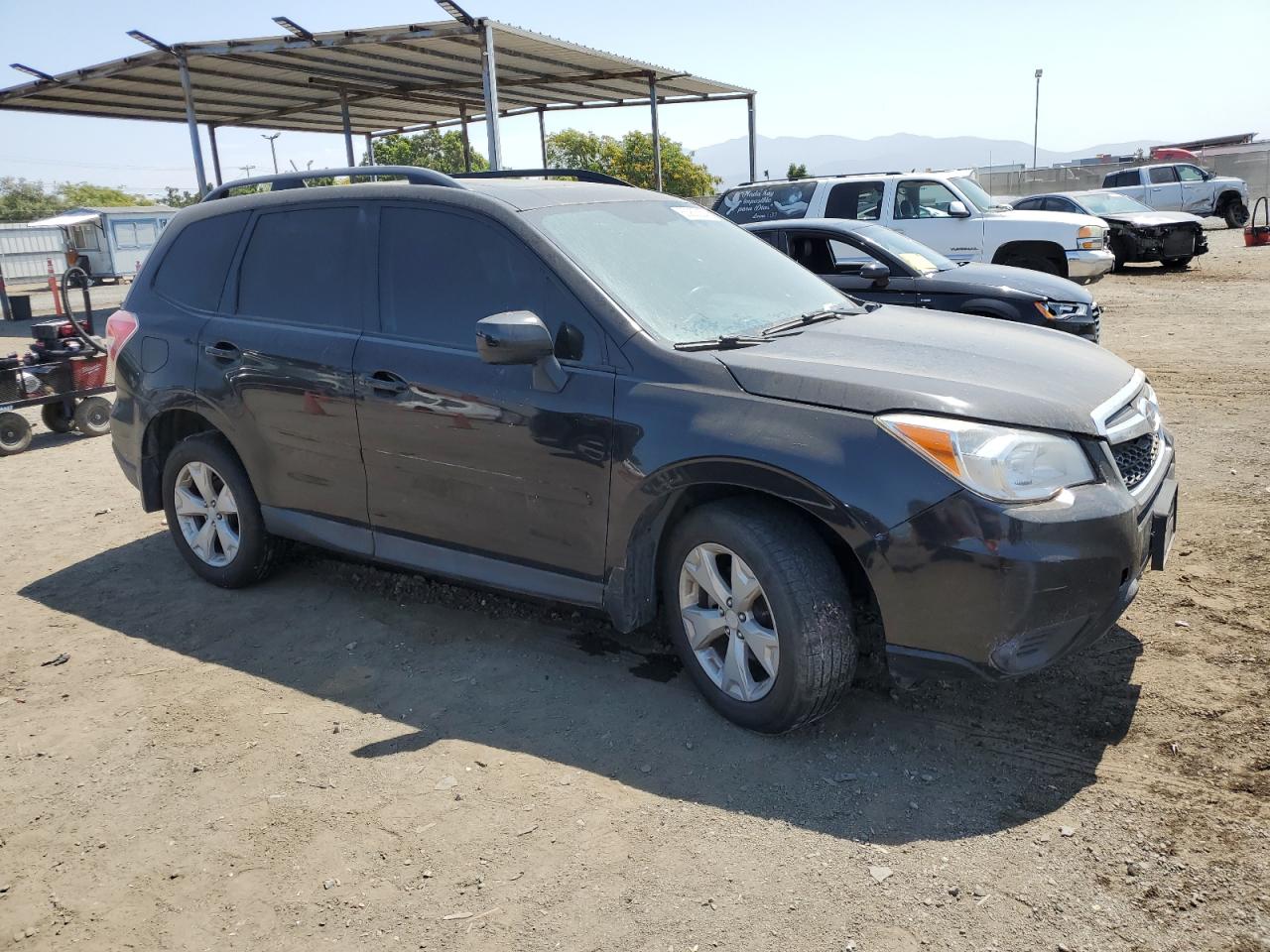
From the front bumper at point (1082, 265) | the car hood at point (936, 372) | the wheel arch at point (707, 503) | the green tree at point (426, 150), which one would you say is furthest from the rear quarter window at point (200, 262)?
the green tree at point (426, 150)

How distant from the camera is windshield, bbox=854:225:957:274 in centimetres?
872

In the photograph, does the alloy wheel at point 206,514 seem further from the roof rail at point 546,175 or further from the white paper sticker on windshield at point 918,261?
the white paper sticker on windshield at point 918,261

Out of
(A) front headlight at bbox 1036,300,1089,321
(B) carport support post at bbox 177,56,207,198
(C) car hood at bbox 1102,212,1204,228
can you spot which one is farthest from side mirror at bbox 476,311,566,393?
(C) car hood at bbox 1102,212,1204,228

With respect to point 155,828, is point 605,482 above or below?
above

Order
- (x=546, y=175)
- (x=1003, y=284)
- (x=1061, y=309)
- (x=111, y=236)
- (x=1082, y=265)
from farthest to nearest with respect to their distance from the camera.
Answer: (x=111, y=236), (x=1082, y=265), (x=1003, y=284), (x=1061, y=309), (x=546, y=175)

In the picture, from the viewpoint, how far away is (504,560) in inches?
158

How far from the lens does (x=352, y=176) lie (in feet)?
15.3

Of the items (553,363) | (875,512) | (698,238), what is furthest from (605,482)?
(698,238)

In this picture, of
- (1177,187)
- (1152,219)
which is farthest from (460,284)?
(1177,187)

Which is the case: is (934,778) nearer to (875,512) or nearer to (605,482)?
(875,512)

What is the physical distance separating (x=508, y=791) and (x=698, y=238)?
98.1 inches

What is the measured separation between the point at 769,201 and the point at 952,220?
234 centimetres

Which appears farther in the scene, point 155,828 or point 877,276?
point 877,276

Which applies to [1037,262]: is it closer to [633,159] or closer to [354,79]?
[354,79]
